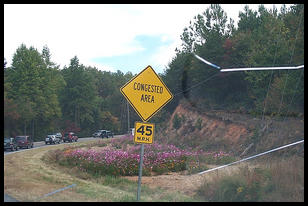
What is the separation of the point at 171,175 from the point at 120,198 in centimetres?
619

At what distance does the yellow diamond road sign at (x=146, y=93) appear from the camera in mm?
10531

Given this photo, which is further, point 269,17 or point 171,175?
point 269,17

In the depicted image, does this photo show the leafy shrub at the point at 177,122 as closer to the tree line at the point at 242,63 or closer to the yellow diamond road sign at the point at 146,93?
the tree line at the point at 242,63

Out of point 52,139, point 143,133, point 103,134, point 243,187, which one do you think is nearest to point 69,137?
point 52,139

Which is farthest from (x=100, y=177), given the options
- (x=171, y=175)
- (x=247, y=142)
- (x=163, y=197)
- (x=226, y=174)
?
(x=247, y=142)

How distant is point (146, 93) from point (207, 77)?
16.4 metres

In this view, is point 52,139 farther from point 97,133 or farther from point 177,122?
point 177,122

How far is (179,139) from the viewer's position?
29312 millimetres

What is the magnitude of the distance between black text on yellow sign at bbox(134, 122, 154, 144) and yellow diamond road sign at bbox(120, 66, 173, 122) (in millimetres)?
193

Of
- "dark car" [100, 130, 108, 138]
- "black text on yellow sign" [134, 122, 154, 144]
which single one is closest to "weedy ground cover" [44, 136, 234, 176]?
"black text on yellow sign" [134, 122, 154, 144]

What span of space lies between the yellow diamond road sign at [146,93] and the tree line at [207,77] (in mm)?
A: 7168
